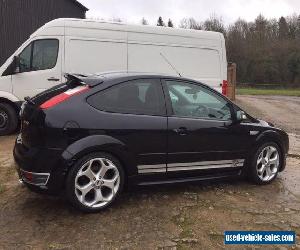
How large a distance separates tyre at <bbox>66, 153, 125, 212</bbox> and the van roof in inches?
235

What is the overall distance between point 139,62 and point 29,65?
8.52 feet

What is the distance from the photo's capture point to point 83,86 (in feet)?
15.9

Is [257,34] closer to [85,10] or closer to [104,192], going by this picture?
[85,10]

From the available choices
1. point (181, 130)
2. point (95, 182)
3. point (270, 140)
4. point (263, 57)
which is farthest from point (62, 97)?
point (263, 57)

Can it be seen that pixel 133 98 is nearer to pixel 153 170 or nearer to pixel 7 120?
pixel 153 170

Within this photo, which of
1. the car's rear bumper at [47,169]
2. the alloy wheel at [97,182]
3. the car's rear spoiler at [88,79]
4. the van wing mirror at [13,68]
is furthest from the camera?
the van wing mirror at [13,68]

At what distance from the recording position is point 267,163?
6.01 meters

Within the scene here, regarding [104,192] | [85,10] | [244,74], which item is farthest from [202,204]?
[244,74]

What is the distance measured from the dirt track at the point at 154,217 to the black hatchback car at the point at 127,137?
0.79ft

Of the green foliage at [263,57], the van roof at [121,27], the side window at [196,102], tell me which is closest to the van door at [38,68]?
the van roof at [121,27]

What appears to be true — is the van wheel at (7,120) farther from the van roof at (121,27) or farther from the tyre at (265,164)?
the tyre at (265,164)

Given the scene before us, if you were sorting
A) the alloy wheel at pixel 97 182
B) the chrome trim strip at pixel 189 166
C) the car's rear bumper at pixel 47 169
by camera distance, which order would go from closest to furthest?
the car's rear bumper at pixel 47 169
the alloy wheel at pixel 97 182
the chrome trim strip at pixel 189 166

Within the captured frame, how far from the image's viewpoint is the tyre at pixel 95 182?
4.47 m

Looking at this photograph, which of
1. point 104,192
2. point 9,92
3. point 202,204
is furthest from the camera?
point 9,92
